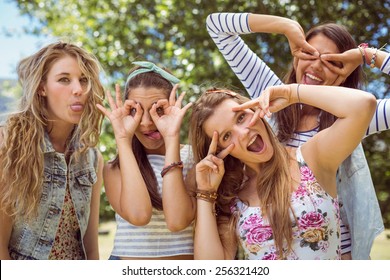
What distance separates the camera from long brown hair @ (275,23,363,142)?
232 cm

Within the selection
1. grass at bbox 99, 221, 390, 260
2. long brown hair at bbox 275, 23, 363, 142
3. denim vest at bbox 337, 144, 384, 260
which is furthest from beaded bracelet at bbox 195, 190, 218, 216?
grass at bbox 99, 221, 390, 260

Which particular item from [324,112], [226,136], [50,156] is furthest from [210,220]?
[50,156]

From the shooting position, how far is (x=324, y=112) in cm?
232

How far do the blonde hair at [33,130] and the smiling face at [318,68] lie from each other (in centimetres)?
85

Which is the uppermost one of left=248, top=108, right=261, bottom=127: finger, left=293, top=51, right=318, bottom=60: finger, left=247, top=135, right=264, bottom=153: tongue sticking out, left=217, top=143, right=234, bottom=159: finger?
left=293, top=51, right=318, bottom=60: finger

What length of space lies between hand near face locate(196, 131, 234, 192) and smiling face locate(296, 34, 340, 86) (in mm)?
562

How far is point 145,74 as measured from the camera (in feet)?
7.54

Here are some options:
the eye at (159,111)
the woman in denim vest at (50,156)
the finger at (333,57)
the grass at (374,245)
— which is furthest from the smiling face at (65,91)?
the grass at (374,245)

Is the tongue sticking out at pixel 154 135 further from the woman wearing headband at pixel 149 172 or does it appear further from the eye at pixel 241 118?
the eye at pixel 241 118

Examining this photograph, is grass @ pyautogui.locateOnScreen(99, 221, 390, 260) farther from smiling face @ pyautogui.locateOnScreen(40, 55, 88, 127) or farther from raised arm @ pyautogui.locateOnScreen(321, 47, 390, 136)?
smiling face @ pyautogui.locateOnScreen(40, 55, 88, 127)

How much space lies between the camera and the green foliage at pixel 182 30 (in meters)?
5.22

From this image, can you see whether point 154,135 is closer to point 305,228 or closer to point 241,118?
point 241,118

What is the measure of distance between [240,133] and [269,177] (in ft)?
0.62

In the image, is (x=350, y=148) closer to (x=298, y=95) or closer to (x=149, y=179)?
(x=298, y=95)
